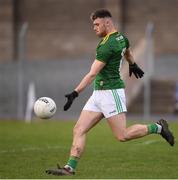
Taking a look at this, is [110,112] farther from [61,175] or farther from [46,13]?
[46,13]

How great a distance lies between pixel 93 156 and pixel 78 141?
2560 millimetres

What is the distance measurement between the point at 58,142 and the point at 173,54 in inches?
761

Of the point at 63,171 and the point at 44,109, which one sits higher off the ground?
the point at 44,109

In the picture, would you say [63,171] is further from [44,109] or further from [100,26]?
[100,26]

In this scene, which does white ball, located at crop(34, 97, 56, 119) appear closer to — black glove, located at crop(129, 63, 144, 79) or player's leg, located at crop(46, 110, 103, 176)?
player's leg, located at crop(46, 110, 103, 176)

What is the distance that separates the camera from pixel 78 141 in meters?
11.1

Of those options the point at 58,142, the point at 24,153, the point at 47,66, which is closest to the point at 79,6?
Answer: the point at 47,66

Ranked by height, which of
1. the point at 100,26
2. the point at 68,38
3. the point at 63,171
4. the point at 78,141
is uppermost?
the point at 100,26

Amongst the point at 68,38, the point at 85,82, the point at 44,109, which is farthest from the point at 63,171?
the point at 68,38

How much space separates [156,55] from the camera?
35.5 m

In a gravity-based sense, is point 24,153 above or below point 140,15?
below

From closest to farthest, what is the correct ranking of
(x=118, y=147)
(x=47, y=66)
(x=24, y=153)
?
(x=24, y=153)
(x=118, y=147)
(x=47, y=66)

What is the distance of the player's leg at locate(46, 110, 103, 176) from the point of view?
35.8 feet

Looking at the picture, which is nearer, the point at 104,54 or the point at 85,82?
the point at 85,82
